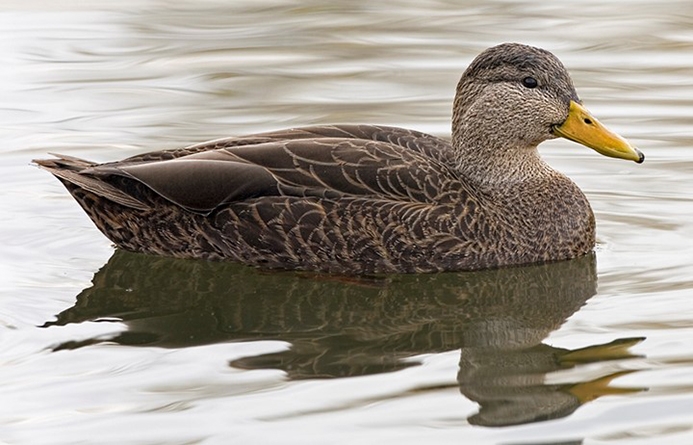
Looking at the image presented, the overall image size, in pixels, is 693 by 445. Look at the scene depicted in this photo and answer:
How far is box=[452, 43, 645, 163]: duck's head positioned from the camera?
8.69 metres

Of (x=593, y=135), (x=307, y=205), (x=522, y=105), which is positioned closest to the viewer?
(x=307, y=205)

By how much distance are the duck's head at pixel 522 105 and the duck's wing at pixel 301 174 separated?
450 mm

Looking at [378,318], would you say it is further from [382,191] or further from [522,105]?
[522,105]

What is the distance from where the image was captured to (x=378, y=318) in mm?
7738

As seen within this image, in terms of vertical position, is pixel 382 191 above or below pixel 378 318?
above

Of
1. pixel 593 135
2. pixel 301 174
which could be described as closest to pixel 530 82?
pixel 593 135

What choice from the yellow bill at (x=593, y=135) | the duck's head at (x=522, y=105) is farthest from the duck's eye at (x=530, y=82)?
the yellow bill at (x=593, y=135)

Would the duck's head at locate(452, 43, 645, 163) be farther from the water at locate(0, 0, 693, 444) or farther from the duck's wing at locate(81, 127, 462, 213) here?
the water at locate(0, 0, 693, 444)

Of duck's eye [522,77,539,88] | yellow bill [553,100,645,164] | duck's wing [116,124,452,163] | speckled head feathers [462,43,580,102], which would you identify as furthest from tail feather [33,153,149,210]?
yellow bill [553,100,645,164]

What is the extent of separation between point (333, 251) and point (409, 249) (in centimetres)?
43

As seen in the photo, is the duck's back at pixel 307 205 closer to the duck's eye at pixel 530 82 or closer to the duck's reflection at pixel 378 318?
the duck's reflection at pixel 378 318

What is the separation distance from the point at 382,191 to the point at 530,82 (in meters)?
1.14

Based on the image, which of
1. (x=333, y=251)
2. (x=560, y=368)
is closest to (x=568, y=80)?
(x=333, y=251)

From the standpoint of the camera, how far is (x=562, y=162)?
10469 millimetres
